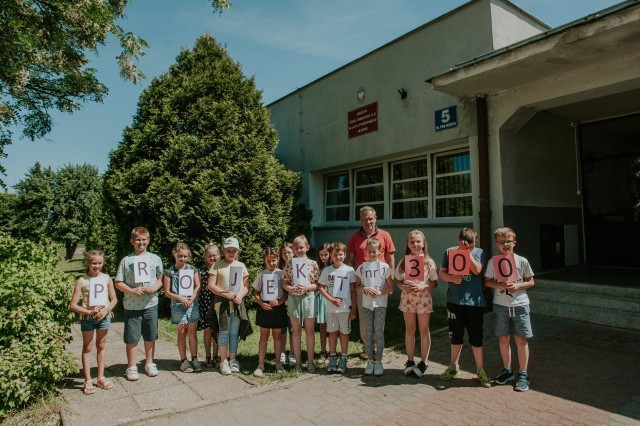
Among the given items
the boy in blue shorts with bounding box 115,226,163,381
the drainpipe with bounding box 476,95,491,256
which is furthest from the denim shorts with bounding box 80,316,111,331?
the drainpipe with bounding box 476,95,491,256

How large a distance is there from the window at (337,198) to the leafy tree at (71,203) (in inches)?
1313

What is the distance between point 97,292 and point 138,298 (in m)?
0.47

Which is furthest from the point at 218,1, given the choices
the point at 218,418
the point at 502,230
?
the point at 218,418

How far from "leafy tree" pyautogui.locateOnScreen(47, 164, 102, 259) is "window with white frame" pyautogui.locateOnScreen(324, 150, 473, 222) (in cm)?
3397

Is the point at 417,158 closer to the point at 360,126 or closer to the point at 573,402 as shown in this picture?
the point at 360,126

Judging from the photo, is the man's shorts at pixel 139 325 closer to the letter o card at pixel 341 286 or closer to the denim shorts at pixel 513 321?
the letter o card at pixel 341 286

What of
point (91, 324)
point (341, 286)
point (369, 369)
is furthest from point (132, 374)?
point (369, 369)

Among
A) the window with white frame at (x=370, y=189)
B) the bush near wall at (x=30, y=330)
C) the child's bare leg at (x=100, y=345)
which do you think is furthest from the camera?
the window with white frame at (x=370, y=189)

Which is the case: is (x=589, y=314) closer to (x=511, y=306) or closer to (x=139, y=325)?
(x=511, y=306)

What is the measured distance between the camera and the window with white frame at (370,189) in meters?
9.98

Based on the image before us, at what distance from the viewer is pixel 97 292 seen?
453 cm

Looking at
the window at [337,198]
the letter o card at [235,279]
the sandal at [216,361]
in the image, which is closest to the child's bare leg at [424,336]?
the letter o card at [235,279]

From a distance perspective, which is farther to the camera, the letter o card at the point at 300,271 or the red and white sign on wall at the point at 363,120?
the red and white sign on wall at the point at 363,120

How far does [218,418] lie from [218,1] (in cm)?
635
